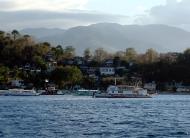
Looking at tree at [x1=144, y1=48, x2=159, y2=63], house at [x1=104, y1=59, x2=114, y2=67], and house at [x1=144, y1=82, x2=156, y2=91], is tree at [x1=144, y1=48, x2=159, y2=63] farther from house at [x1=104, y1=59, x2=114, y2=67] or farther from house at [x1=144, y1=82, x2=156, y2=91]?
house at [x1=144, y1=82, x2=156, y2=91]

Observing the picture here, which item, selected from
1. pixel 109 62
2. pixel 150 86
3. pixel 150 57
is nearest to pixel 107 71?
pixel 109 62

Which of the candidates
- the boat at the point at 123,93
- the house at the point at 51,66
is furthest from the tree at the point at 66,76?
the boat at the point at 123,93

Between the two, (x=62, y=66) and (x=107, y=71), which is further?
(x=107, y=71)

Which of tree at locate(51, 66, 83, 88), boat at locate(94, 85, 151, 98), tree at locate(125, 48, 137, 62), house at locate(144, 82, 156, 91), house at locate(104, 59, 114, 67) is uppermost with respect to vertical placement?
tree at locate(125, 48, 137, 62)

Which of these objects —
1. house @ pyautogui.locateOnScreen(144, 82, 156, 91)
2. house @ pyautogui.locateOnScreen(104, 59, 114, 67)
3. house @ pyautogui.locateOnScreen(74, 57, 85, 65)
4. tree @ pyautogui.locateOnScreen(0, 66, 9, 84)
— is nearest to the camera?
tree @ pyautogui.locateOnScreen(0, 66, 9, 84)

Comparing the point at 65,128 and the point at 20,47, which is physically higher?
the point at 20,47

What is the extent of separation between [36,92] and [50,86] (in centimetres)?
949

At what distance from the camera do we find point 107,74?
591 feet

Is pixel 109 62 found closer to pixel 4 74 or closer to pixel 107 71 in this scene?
pixel 107 71

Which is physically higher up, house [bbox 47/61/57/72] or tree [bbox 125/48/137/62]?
tree [bbox 125/48/137/62]

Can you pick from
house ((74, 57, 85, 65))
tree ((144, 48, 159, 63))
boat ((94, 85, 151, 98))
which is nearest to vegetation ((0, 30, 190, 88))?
tree ((144, 48, 159, 63))

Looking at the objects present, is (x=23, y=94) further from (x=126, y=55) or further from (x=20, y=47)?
(x=126, y=55)

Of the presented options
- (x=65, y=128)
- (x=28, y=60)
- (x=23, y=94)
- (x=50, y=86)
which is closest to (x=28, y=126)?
(x=65, y=128)

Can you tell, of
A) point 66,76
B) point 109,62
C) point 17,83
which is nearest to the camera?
point 66,76
